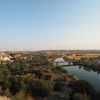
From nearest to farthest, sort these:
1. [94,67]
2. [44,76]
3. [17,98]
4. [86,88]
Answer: [17,98] → [86,88] → [44,76] → [94,67]

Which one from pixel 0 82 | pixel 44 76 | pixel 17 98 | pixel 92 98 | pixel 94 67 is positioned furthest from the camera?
pixel 94 67

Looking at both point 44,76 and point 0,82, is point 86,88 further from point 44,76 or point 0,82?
point 0,82

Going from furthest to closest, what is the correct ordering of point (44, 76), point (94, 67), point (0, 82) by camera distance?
1. point (94, 67)
2. point (44, 76)
3. point (0, 82)

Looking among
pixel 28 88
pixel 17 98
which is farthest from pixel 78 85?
pixel 17 98

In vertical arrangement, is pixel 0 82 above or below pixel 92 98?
above

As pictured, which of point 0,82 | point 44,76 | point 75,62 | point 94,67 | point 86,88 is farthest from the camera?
point 75,62

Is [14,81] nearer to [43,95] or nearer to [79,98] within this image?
[43,95]

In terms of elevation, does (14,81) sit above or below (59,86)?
above

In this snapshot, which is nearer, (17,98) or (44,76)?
(17,98)

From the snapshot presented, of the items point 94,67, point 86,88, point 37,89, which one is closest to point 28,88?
point 37,89
